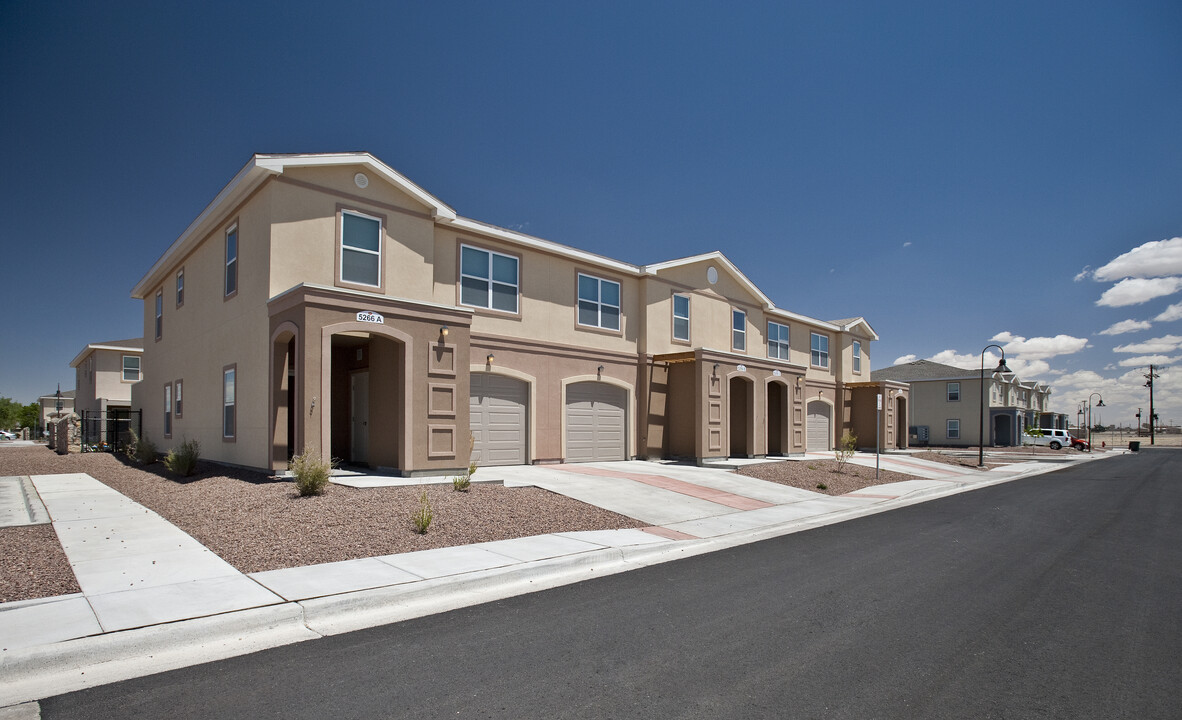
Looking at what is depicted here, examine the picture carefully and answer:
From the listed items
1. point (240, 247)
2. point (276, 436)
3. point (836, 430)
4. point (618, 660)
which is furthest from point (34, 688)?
point (836, 430)

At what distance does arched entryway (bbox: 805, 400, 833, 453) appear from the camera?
32062mm

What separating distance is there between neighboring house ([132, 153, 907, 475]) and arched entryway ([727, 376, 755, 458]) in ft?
0.23

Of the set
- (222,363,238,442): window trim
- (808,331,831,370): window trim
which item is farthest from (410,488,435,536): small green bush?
(808,331,831,370): window trim

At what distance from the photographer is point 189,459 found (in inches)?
610

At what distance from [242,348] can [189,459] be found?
111 inches

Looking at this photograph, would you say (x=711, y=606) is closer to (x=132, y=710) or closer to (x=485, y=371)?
(x=132, y=710)

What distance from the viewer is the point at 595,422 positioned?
21328mm

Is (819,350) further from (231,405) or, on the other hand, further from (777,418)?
(231,405)

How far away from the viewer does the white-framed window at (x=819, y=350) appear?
33584 mm

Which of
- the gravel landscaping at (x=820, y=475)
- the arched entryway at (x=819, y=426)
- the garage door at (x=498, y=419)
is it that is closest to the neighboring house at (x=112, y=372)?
the garage door at (x=498, y=419)

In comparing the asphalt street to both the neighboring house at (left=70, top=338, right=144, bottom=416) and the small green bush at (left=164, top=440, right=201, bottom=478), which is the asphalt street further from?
the neighboring house at (left=70, top=338, right=144, bottom=416)

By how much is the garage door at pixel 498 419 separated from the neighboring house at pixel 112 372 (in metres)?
25.7

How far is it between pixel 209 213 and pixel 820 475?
18.3m

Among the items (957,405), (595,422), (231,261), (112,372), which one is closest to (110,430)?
(112,372)
